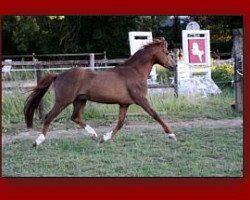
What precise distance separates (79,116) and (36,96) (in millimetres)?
335

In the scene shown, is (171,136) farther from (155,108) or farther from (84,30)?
(84,30)

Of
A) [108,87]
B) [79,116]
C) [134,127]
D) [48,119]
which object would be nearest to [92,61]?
[108,87]

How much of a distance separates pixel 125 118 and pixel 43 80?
65cm

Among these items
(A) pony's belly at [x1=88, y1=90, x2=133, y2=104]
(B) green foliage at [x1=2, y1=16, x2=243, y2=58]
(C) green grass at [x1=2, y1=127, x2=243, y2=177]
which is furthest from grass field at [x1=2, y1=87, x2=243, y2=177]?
(B) green foliage at [x1=2, y1=16, x2=243, y2=58]

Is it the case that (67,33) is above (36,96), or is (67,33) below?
above

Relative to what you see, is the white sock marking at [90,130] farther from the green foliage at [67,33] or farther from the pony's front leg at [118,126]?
the green foliage at [67,33]

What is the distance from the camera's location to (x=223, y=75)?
460 centimetres

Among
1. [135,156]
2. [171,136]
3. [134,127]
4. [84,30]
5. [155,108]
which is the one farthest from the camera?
[134,127]

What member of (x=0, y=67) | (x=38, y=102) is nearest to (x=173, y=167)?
(x=38, y=102)

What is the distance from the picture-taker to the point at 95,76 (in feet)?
13.9

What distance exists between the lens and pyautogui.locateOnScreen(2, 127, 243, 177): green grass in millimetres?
3938

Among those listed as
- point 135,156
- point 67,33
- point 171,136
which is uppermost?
point 67,33

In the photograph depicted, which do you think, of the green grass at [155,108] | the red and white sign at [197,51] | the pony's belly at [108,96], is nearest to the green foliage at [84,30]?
the red and white sign at [197,51]

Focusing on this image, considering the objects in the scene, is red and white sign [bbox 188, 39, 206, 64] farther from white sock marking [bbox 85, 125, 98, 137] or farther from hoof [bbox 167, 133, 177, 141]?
white sock marking [bbox 85, 125, 98, 137]
